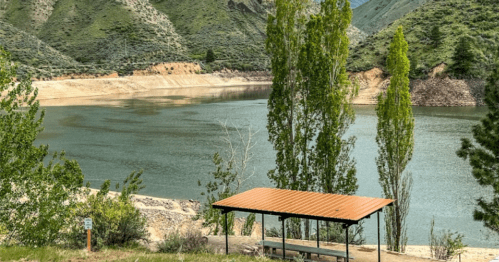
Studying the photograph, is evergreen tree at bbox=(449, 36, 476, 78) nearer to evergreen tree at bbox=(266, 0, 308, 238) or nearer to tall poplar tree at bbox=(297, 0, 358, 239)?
tall poplar tree at bbox=(297, 0, 358, 239)

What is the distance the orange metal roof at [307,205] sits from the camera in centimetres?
1383

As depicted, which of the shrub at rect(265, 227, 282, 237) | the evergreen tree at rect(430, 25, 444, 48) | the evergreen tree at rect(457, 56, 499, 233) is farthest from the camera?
the evergreen tree at rect(430, 25, 444, 48)

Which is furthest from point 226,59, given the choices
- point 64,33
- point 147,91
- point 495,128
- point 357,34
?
point 495,128

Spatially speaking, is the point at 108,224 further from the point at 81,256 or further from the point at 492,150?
the point at 492,150

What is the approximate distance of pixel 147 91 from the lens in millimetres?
114125

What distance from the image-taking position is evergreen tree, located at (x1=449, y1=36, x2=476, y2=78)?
7688 cm

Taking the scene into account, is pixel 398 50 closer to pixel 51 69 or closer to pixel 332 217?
pixel 332 217

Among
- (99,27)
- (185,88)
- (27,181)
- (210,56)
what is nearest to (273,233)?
(27,181)

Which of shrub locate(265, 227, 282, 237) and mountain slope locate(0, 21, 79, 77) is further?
mountain slope locate(0, 21, 79, 77)

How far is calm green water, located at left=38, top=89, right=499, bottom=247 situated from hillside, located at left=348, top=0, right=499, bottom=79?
1190 cm

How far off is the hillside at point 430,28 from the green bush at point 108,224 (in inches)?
2611

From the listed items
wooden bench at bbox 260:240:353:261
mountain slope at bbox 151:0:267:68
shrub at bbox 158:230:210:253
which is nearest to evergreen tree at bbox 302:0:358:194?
wooden bench at bbox 260:240:353:261

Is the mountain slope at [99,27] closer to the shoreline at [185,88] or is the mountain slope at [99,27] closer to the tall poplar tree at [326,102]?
the shoreline at [185,88]

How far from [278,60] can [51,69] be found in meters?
93.2
